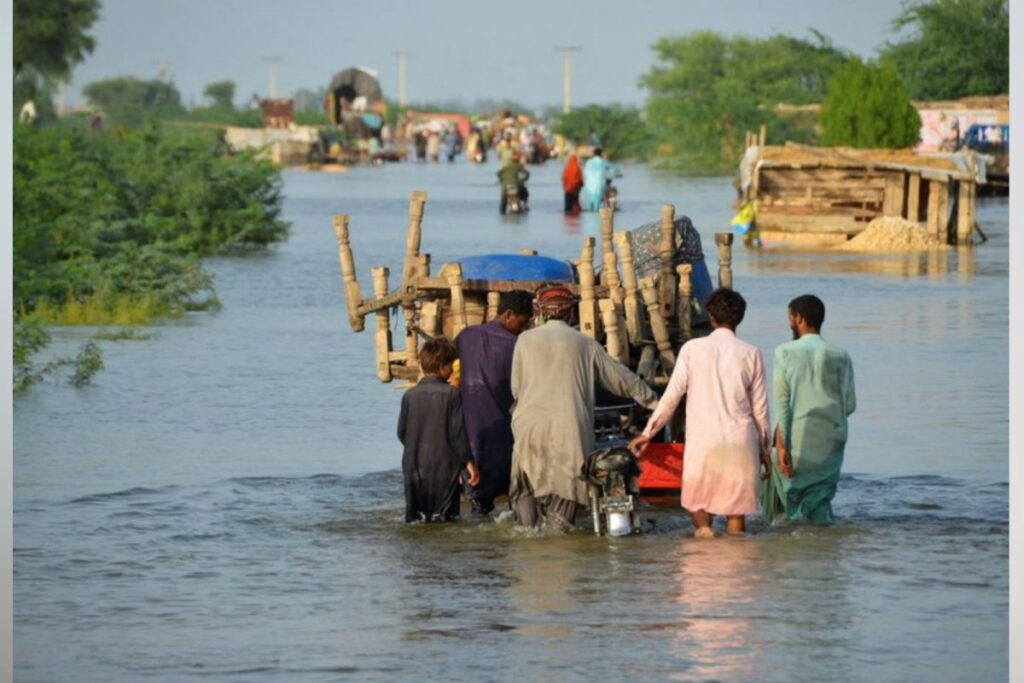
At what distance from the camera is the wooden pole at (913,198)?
26.6 m

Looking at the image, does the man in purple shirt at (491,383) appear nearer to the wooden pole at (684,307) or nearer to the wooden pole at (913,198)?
the wooden pole at (684,307)

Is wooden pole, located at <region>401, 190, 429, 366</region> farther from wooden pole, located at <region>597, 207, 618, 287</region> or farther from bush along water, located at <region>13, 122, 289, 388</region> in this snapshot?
bush along water, located at <region>13, 122, 289, 388</region>

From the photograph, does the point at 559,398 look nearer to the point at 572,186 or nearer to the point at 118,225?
the point at 118,225

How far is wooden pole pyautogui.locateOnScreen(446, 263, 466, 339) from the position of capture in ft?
31.6

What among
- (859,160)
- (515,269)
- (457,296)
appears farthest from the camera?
(859,160)

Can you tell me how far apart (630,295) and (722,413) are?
1.08 meters

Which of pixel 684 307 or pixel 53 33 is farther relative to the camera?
pixel 53 33

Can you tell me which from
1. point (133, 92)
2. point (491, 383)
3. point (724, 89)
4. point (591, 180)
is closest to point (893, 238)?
point (591, 180)

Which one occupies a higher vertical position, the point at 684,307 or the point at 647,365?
the point at 684,307

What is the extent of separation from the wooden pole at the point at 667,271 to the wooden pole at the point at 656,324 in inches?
12.8

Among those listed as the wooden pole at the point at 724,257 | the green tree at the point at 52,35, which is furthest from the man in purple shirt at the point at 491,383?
the green tree at the point at 52,35

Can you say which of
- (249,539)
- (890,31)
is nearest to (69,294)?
(249,539)

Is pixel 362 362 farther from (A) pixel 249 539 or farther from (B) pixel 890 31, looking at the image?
(B) pixel 890 31

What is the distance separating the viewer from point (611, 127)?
64.6 meters
